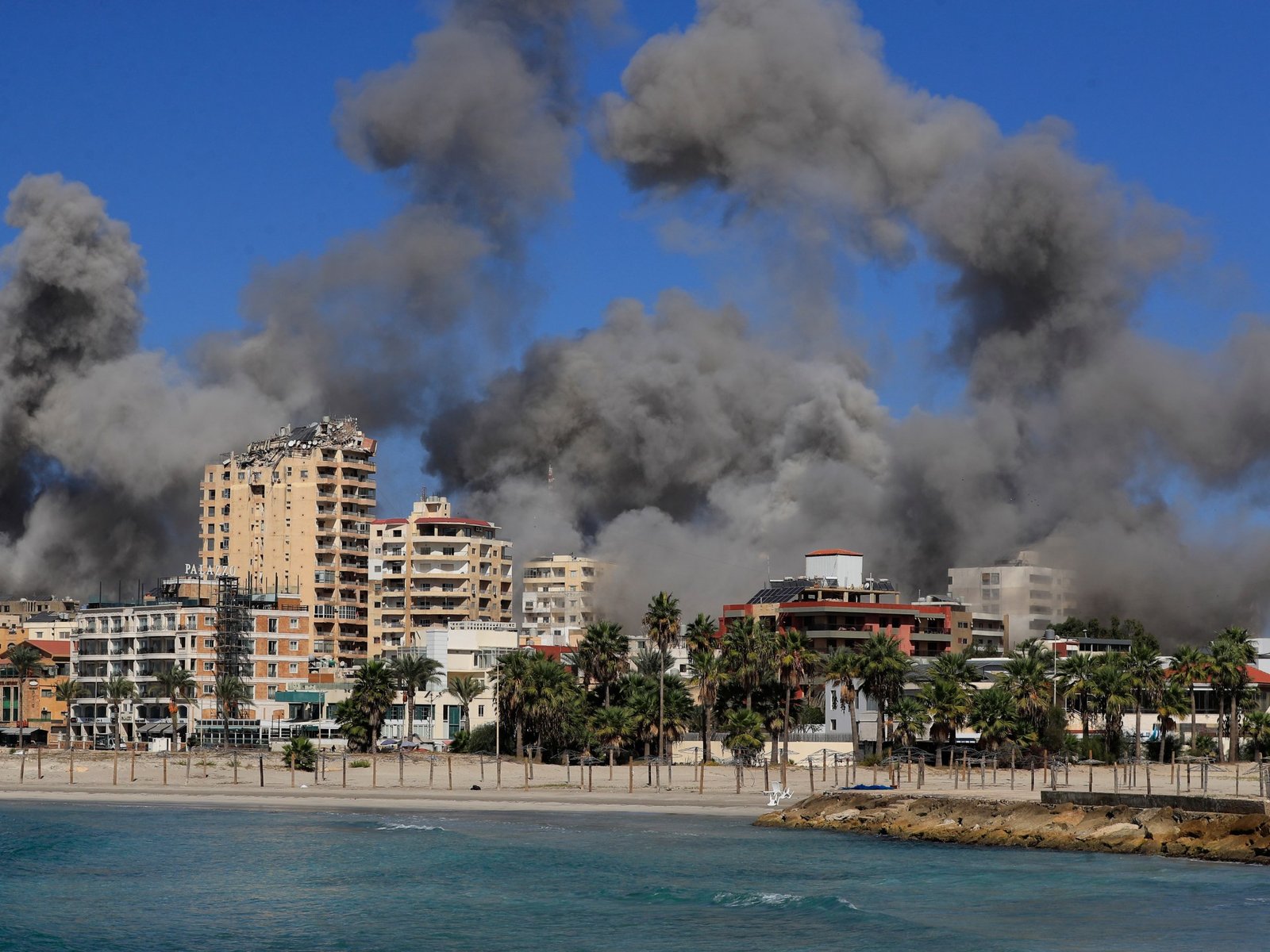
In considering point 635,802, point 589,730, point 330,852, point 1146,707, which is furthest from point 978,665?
point 330,852

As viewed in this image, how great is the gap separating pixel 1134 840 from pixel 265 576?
10756 centimetres

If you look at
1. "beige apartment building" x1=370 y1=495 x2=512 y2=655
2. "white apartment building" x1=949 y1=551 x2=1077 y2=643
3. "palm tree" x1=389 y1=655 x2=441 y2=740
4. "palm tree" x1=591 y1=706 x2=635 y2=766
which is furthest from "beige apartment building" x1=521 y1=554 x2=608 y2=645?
"palm tree" x1=591 y1=706 x2=635 y2=766

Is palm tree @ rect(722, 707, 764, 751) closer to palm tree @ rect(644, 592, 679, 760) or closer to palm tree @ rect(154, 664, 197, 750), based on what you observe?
palm tree @ rect(644, 592, 679, 760)

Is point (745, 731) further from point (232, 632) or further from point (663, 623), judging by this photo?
point (232, 632)

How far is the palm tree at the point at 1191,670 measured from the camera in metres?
101

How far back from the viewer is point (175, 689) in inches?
4877

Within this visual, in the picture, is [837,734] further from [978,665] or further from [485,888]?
[485,888]

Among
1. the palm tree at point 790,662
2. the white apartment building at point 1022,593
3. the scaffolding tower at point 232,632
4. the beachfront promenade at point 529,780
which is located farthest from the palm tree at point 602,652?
the white apartment building at point 1022,593

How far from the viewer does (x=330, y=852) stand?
64.6 meters

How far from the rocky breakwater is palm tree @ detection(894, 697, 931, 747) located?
1500 cm

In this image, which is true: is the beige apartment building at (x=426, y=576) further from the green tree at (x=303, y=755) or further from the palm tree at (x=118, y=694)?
the green tree at (x=303, y=755)

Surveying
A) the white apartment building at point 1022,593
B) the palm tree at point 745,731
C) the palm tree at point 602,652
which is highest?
the white apartment building at point 1022,593

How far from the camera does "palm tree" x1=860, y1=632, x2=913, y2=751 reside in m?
92.0

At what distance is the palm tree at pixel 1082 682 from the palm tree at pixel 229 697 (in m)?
53.4
